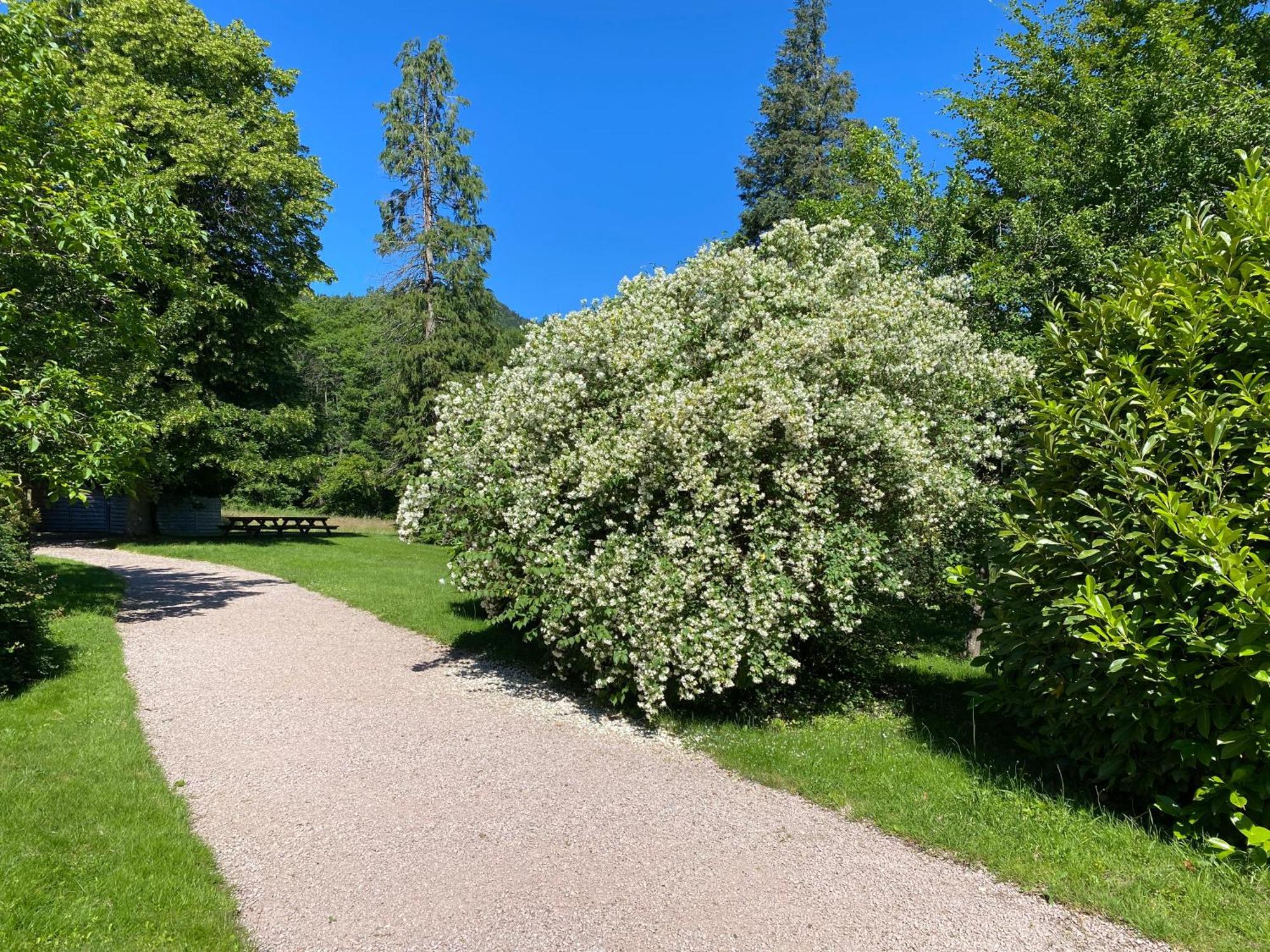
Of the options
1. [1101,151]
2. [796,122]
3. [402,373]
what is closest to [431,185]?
[402,373]

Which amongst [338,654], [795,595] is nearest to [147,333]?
[338,654]

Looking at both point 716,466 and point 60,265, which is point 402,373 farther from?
point 716,466

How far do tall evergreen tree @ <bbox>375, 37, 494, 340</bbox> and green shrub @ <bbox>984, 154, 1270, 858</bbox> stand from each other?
81.9 ft

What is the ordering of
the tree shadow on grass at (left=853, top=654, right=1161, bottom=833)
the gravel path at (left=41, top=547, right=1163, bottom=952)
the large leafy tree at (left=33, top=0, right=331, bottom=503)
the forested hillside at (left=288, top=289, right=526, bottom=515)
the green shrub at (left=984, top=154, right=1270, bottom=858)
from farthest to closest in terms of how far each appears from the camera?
the forested hillside at (left=288, top=289, right=526, bottom=515) < the large leafy tree at (left=33, top=0, right=331, bottom=503) < the tree shadow on grass at (left=853, top=654, right=1161, bottom=833) < the green shrub at (left=984, top=154, right=1270, bottom=858) < the gravel path at (left=41, top=547, right=1163, bottom=952)

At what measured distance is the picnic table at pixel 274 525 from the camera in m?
23.1

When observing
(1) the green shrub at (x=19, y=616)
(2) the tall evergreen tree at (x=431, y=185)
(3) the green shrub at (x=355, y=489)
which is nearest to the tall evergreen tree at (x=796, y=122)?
(2) the tall evergreen tree at (x=431, y=185)

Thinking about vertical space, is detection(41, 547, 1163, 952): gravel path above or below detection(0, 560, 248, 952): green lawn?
below

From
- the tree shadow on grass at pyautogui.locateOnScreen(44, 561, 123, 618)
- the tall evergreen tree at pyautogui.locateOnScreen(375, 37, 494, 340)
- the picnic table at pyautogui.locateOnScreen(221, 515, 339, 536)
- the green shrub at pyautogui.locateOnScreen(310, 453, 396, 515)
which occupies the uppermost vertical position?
the tall evergreen tree at pyautogui.locateOnScreen(375, 37, 494, 340)

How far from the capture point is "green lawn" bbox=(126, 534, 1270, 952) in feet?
11.0

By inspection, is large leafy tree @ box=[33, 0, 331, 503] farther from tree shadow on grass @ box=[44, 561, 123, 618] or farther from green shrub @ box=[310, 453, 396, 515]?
green shrub @ box=[310, 453, 396, 515]

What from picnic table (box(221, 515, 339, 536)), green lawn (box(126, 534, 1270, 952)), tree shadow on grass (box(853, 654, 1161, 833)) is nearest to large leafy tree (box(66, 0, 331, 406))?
picnic table (box(221, 515, 339, 536))

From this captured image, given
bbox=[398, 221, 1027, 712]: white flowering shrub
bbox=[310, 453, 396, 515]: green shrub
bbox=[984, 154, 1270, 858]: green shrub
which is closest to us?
bbox=[984, 154, 1270, 858]: green shrub

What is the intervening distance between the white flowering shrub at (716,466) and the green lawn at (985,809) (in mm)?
696

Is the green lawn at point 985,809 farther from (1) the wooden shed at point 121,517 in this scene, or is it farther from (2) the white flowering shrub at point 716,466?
(1) the wooden shed at point 121,517
